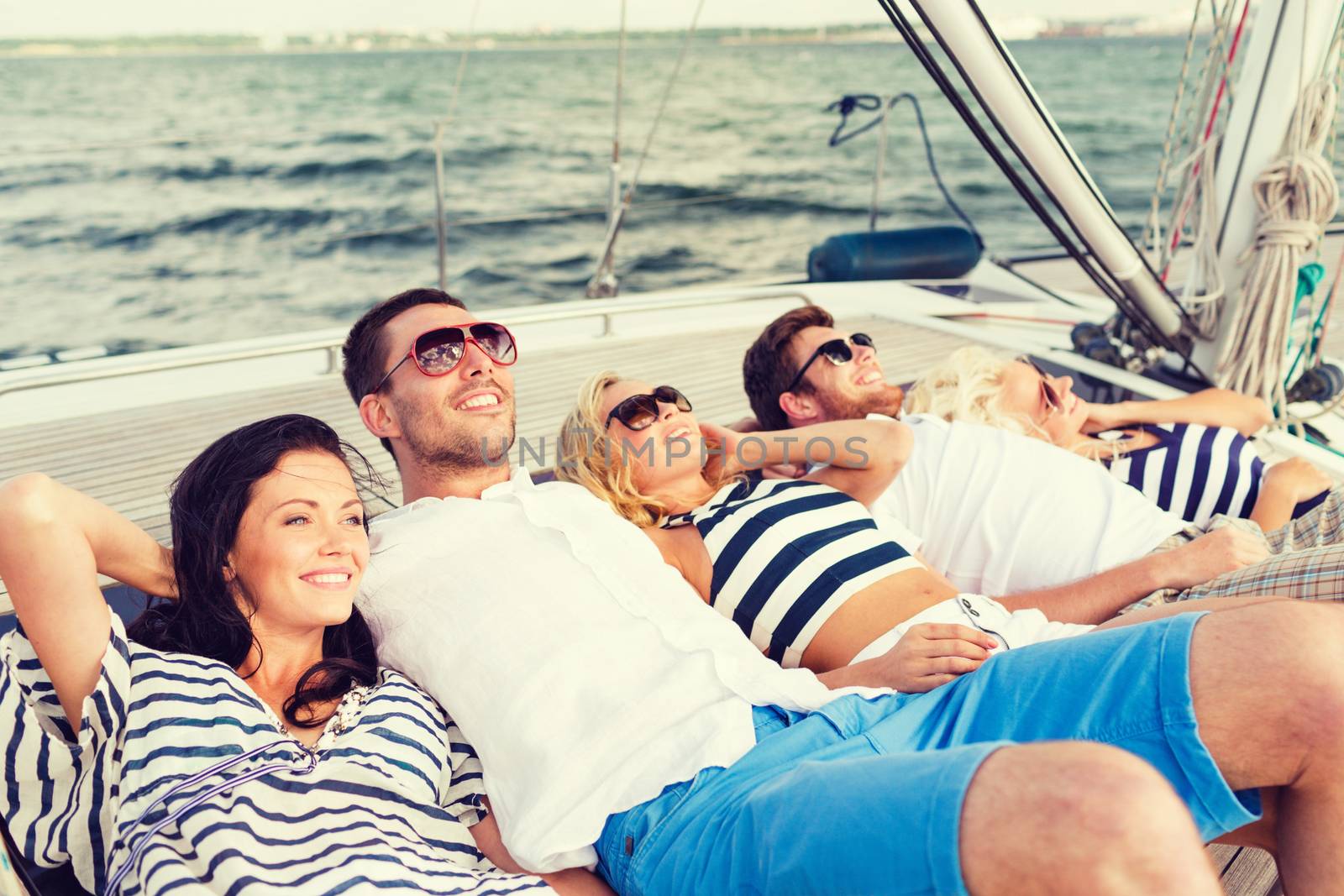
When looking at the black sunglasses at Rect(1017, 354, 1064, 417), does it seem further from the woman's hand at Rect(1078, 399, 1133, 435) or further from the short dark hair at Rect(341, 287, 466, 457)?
the short dark hair at Rect(341, 287, 466, 457)

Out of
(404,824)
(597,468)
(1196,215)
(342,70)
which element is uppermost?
(342,70)

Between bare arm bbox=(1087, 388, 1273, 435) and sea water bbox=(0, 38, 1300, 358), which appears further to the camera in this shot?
sea water bbox=(0, 38, 1300, 358)

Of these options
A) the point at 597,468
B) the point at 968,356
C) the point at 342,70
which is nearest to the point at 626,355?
the point at 968,356

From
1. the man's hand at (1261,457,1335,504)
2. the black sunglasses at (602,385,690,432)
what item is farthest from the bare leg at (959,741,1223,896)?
the man's hand at (1261,457,1335,504)

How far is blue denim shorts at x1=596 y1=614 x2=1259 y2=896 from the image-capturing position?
1.19m

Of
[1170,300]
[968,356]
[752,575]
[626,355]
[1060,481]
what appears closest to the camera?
[752,575]

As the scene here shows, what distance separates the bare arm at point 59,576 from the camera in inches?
56.8

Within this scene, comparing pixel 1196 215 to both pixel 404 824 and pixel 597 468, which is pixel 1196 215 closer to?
pixel 597 468

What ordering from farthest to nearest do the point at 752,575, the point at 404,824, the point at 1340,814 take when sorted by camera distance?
the point at 752,575 → the point at 404,824 → the point at 1340,814

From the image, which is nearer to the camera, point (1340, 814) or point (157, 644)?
point (1340, 814)

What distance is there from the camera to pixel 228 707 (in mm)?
1521

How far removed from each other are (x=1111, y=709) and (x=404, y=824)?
1.08 metres

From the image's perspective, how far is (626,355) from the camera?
4.19 m

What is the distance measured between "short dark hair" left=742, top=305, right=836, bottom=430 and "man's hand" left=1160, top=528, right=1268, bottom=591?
40.3 inches
